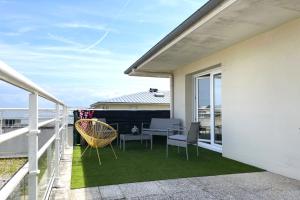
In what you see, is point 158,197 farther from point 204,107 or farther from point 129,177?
point 204,107

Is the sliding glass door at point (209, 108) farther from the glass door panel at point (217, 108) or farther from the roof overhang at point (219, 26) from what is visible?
the roof overhang at point (219, 26)

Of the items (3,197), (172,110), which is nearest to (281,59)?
(3,197)

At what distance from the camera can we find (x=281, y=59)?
5012mm

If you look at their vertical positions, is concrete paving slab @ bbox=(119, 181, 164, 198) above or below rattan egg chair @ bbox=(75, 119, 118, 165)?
below

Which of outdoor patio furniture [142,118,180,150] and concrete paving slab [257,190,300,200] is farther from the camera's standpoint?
outdoor patio furniture [142,118,180,150]

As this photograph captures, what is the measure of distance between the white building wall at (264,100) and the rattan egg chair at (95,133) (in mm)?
2685

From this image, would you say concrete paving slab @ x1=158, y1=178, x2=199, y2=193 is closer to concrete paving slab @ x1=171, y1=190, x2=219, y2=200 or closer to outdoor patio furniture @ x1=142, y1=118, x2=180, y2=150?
concrete paving slab @ x1=171, y1=190, x2=219, y2=200

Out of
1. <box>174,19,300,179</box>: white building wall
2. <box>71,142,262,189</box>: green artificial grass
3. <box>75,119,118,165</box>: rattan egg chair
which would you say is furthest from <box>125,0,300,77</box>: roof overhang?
<box>71,142,262,189</box>: green artificial grass

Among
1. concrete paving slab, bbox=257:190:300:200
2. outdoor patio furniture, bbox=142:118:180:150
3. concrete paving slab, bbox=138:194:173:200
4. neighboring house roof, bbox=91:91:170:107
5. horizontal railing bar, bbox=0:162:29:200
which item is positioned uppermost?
neighboring house roof, bbox=91:91:170:107

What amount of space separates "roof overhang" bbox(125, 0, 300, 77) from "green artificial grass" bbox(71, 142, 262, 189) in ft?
8.26

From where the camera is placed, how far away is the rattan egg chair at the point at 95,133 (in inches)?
248

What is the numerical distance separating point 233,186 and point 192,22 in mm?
2672

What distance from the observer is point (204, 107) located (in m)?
8.68

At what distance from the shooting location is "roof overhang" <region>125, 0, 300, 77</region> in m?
4.15
